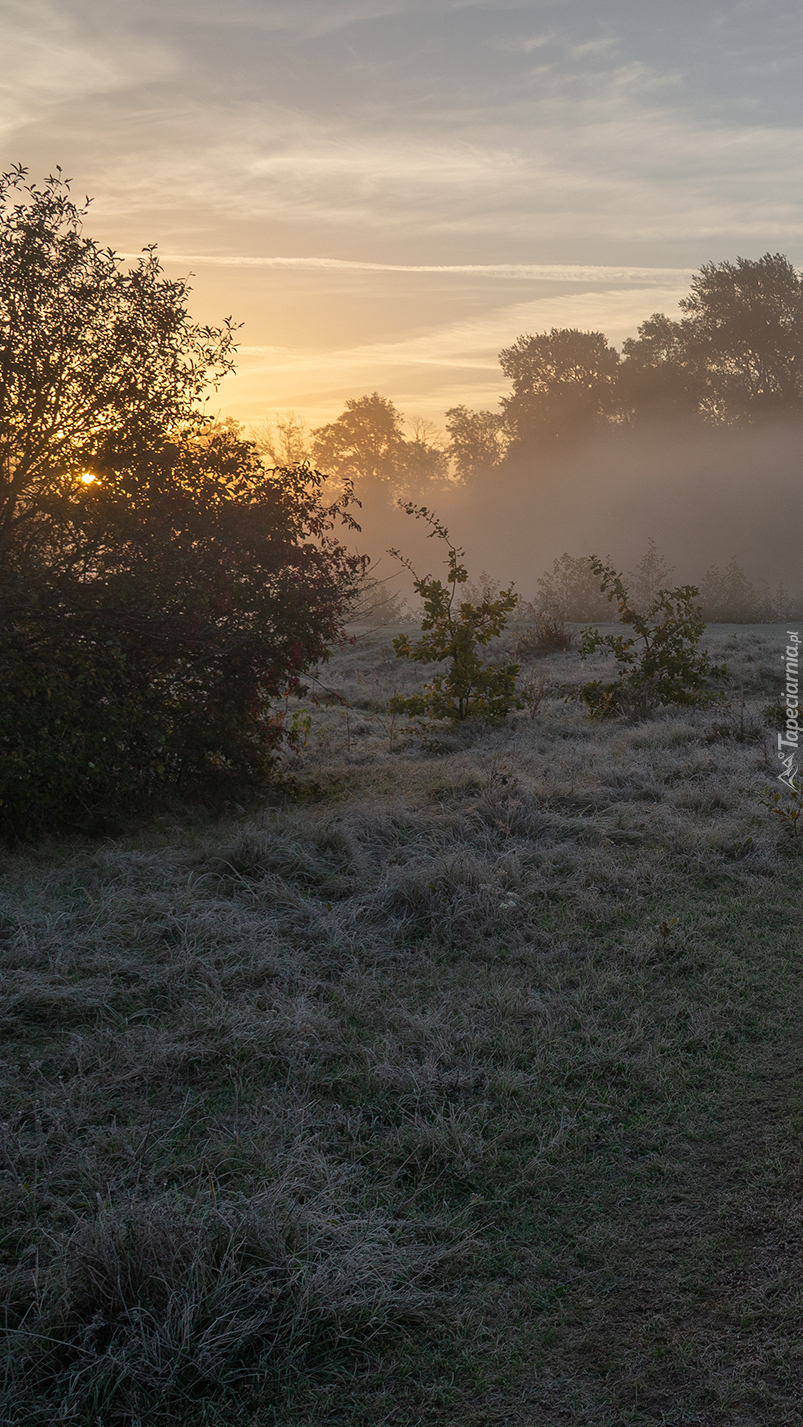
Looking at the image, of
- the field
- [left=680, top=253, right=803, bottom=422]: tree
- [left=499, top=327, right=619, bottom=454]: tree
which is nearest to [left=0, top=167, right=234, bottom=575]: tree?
the field

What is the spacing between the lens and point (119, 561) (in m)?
7.02

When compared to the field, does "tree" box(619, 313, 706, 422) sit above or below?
above

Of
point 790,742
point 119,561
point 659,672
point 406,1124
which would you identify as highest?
point 119,561

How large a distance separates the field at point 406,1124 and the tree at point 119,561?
0.81m

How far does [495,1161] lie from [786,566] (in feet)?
144

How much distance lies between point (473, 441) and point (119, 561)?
58.6 m

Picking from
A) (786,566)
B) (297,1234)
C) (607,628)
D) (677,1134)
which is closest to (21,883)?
(297,1234)

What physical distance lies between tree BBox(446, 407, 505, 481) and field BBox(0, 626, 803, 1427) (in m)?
57.2

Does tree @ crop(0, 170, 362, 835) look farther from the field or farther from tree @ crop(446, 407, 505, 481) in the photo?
tree @ crop(446, 407, 505, 481)

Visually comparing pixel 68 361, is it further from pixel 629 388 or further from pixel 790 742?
pixel 629 388

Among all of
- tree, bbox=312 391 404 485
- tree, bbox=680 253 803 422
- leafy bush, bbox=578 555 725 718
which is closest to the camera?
leafy bush, bbox=578 555 725 718

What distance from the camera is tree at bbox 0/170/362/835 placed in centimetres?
684

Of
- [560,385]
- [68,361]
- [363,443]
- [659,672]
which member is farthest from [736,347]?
[68,361]

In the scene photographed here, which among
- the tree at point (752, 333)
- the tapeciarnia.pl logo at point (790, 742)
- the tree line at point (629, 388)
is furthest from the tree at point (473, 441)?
the tapeciarnia.pl logo at point (790, 742)
